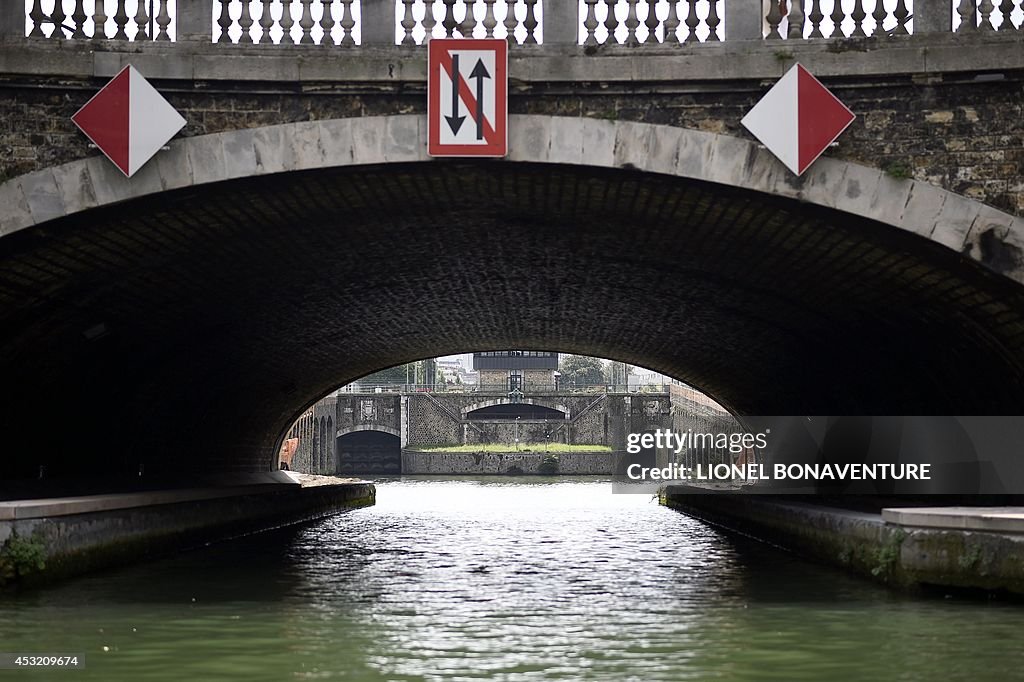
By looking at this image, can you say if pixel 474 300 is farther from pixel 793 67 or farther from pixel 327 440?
pixel 327 440

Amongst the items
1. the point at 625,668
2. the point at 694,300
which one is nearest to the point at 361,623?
the point at 625,668

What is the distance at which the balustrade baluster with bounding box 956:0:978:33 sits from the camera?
12.9m

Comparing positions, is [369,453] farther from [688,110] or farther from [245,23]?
[688,110]

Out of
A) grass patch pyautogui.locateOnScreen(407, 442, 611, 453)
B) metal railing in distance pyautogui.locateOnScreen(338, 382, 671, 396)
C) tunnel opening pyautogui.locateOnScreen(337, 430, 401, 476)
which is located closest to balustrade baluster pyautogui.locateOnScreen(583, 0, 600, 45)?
grass patch pyautogui.locateOnScreen(407, 442, 611, 453)

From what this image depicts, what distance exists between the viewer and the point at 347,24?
43.4ft

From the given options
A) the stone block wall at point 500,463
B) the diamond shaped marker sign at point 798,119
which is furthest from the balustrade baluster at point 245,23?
the stone block wall at point 500,463

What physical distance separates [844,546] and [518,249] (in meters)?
5.75

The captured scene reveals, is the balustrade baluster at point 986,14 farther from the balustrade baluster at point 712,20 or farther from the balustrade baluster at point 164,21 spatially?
the balustrade baluster at point 164,21

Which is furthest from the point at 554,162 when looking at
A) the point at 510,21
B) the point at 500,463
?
the point at 500,463

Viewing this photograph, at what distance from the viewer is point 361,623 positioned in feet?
35.0

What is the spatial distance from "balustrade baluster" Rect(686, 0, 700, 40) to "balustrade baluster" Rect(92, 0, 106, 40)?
18.9 ft

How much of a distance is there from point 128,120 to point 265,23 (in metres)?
1.71

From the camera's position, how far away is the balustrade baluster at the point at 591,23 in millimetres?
13133

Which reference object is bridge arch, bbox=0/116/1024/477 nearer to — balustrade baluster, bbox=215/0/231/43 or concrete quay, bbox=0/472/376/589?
balustrade baluster, bbox=215/0/231/43
